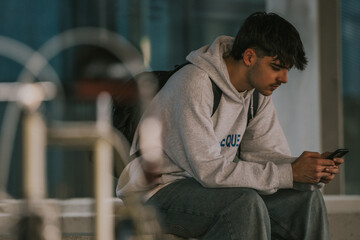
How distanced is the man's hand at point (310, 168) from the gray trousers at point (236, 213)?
121mm

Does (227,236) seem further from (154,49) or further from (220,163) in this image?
(154,49)

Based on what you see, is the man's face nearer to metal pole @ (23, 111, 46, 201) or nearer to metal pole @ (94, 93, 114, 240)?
metal pole @ (94, 93, 114, 240)

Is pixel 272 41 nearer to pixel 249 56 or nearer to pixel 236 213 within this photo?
pixel 249 56

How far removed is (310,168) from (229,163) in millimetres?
267

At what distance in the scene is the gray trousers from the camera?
6.38 feet

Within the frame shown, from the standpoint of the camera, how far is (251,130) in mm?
2422

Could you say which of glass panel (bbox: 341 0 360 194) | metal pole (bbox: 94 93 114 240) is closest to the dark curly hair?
metal pole (bbox: 94 93 114 240)

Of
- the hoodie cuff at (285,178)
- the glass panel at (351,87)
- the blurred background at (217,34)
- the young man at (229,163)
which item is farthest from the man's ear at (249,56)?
the glass panel at (351,87)

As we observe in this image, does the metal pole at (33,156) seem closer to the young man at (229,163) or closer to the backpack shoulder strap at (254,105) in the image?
the young man at (229,163)

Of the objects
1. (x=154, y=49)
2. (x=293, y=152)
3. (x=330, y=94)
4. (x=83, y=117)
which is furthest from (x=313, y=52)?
(x=83, y=117)

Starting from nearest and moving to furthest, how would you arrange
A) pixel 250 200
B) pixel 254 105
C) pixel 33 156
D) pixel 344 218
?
pixel 33 156
pixel 250 200
pixel 254 105
pixel 344 218

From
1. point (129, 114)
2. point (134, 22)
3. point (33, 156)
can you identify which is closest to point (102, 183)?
point (33, 156)

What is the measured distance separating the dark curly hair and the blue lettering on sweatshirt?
270mm

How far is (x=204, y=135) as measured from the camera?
80.4 inches
